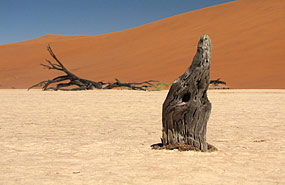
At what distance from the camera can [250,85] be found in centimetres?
1975

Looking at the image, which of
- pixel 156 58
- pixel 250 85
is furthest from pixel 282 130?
pixel 156 58

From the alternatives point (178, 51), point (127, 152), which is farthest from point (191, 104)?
point (178, 51)

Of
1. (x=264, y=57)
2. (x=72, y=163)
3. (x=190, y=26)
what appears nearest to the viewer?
(x=72, y=163)

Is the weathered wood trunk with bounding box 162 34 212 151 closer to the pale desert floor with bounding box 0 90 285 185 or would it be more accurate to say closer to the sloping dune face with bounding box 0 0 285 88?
the pale desert floor with bounding box 0 90 285 185

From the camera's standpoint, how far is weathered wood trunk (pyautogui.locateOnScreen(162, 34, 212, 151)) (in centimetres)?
447

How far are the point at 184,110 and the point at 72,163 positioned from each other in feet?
4.94

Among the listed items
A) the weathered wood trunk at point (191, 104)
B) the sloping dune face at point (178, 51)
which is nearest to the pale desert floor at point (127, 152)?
the weathered wood trunk at point (191, 104)

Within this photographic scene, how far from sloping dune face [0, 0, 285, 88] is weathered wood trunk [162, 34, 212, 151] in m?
15.1

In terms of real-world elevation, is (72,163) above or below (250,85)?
below

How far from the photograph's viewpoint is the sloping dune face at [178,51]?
2430 cm

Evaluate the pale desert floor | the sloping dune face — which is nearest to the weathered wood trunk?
the pale desert floor

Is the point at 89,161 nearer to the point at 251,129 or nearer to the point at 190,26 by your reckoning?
the point at 251,129

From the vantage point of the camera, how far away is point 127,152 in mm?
4676

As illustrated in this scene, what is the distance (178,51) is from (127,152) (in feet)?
95.3
